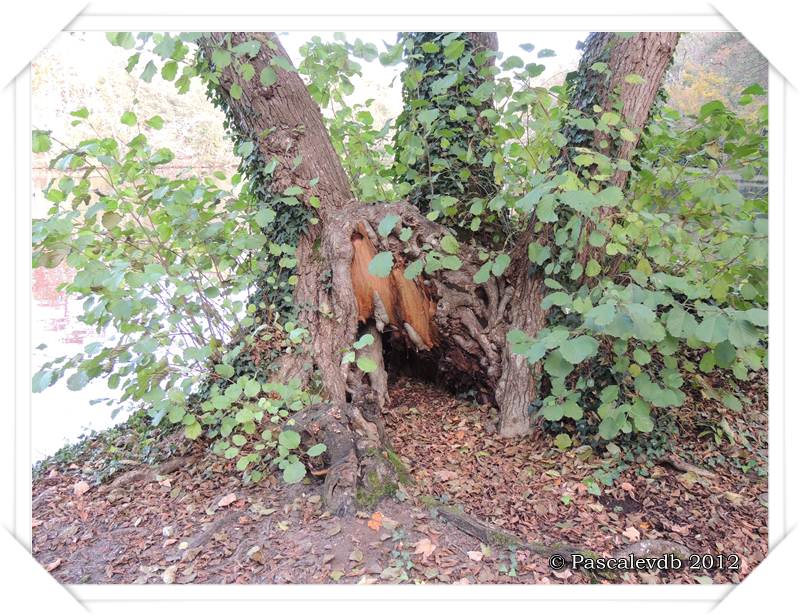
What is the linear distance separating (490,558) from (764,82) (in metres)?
1.91

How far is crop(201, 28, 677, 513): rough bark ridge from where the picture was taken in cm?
215

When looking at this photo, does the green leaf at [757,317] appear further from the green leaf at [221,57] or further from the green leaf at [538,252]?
the green leaf at [221,57]

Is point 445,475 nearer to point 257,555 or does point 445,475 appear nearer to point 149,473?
point 257,555

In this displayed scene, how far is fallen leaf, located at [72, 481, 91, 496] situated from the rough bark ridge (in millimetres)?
987

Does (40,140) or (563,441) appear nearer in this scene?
(40,140)

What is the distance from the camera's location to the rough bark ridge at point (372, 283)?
2148 millimetres

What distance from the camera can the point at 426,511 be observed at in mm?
1774

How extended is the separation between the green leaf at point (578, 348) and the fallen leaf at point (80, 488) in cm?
208

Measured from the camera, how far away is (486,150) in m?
2.57

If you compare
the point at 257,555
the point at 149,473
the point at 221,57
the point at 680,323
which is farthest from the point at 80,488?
the point at 680,323

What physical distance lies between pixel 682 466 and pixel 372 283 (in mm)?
1540
